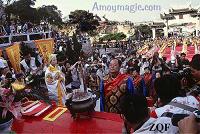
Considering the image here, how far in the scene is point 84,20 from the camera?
44.6 meters

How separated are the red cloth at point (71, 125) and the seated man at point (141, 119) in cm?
90

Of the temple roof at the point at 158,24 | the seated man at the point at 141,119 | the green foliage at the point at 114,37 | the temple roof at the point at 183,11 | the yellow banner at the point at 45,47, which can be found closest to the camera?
the seated man at the point at 141,119

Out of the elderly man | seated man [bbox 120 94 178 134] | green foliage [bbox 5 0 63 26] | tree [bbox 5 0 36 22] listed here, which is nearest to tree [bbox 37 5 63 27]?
green foliage [bbox 5 0 63 26]

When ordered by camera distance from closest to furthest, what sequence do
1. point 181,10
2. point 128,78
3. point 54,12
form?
point 128,78, point 54,12, point 181,10

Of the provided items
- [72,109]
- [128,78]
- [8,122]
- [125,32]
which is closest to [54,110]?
[72,109]

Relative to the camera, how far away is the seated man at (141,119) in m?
1.84

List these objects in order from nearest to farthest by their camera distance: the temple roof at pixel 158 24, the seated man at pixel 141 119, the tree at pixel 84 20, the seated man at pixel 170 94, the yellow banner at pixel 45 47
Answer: the seated man at pixel 141 119, the seated man at pixel 170 94, the yellow banner at pixel 45 47, the tree at pixel 84 20, the temple roof at pixel 158 24

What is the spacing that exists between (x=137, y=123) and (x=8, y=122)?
1.23 m

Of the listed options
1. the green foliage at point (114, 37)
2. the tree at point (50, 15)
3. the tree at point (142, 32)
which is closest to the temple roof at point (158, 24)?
the tree at point (142, 32)

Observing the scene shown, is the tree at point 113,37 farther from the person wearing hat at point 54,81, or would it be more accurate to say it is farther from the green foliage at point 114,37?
the person wearing hat at point 54,81

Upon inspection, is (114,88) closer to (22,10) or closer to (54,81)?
(54,81)

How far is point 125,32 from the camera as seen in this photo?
53312 mm

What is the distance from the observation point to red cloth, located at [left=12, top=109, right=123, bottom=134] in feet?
9.27

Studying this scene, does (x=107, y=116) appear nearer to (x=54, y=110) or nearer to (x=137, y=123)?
(x=54, y=110)
